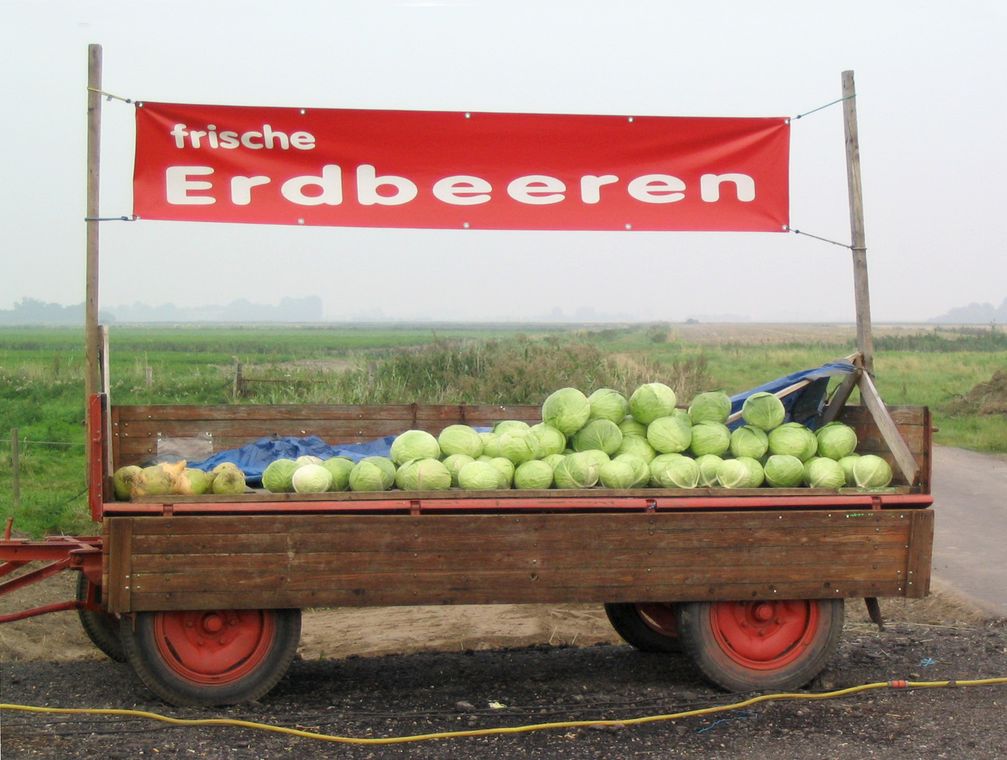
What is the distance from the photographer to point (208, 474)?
19.1 feet

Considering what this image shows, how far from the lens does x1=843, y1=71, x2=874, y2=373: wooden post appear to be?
671cm

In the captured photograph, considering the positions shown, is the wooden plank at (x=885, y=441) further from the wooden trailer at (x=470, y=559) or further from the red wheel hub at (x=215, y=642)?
the red wheel hub at (x=215, y=642)

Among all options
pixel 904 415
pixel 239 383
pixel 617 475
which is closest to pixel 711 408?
pixel 617 475

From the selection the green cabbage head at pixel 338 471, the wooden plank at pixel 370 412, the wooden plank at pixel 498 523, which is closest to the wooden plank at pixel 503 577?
the wooden plank at pixel 498 523

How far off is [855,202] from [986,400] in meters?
20.6

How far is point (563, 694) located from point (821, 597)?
4.81 feet

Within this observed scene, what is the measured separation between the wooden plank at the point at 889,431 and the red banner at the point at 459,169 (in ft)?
3.90

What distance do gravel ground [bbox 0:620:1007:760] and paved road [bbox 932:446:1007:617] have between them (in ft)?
6.98

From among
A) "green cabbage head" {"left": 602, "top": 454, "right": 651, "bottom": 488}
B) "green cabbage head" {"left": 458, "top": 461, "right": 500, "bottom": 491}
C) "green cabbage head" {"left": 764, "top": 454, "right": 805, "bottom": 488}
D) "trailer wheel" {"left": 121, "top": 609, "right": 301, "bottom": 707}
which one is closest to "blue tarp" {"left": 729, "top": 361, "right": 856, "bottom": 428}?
"green cabbage head" {"left": 764, "top": 454, "right": 805, "bottom": 488}

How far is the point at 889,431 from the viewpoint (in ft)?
20.5

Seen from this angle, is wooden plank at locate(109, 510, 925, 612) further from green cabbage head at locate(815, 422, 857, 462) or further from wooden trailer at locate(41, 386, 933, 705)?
green cabbage head at locate(815, 422, 857, 462)

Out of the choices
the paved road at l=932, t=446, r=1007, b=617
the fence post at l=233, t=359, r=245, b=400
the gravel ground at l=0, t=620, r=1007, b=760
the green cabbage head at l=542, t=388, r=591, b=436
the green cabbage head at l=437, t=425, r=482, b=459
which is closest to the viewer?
the gravel ground at l=0, t=620, r=1007, b=760

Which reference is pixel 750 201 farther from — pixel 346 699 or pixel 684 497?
pixel 346 699

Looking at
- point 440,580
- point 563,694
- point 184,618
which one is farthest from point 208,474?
point 563,694
